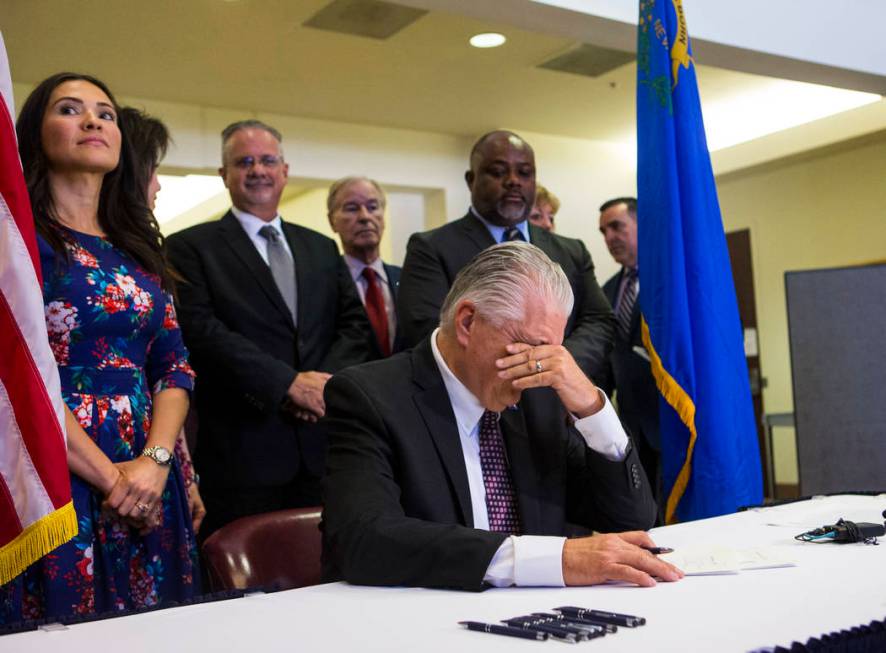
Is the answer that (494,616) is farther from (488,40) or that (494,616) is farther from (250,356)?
(488,40)

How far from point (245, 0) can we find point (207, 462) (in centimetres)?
296

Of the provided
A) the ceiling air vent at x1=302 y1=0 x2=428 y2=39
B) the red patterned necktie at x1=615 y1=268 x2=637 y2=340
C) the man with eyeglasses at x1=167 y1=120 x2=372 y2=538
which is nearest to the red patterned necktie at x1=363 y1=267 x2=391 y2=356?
the man with eyeglasses at x1=167 y1=120 x2=372 y2=538

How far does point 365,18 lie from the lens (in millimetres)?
5590

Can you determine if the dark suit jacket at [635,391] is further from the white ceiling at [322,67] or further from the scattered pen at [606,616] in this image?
the scattered pen at [606,616]

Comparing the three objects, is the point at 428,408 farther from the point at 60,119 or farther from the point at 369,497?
the point at 60,119

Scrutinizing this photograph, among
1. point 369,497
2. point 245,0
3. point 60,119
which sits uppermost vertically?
point 245,0

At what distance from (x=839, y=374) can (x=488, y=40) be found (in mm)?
2998

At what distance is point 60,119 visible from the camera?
98.6 inches

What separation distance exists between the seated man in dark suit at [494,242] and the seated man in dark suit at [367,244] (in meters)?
0.82

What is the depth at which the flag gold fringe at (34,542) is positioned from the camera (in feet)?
6.32

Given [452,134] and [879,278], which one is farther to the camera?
[452,134]

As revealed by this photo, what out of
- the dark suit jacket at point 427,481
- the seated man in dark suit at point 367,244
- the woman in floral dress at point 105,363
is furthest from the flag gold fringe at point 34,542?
the seated man in dark suit at point 367,244

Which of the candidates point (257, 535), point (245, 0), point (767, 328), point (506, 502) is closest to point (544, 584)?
point (506, 502)

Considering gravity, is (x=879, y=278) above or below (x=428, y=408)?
above
